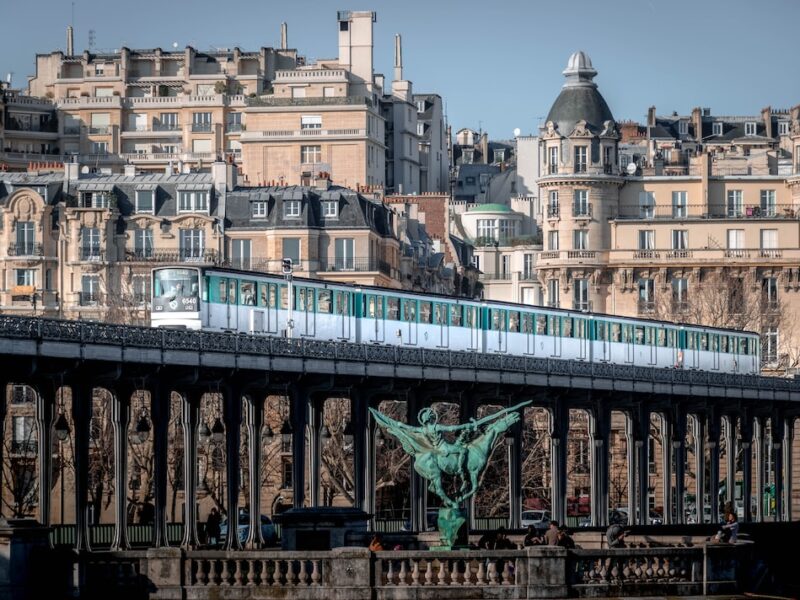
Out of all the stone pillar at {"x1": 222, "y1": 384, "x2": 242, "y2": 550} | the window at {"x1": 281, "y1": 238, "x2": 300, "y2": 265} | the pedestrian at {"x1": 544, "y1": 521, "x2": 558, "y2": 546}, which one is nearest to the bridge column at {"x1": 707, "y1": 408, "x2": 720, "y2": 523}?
the window at {"x1": 281, "y1": 238, "x2": 300, "y2": 265}

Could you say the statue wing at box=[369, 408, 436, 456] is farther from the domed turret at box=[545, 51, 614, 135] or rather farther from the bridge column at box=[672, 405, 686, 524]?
the domed turret at box=[545, 51, 614, 135]

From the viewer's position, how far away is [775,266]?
513ft

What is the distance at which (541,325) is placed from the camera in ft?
366

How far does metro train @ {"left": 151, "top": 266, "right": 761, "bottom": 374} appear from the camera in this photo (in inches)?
3489

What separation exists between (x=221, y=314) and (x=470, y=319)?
19521 mm

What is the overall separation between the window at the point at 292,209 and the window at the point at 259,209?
108 centimetres

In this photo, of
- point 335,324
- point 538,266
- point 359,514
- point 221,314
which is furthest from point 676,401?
point 359,514

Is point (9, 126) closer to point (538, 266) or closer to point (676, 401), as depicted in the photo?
point (538, 266)

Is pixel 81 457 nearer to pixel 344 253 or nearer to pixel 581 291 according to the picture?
pixel 344 253

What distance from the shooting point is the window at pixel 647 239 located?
157000 mm

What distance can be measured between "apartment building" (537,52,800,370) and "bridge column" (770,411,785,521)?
30.0 metres

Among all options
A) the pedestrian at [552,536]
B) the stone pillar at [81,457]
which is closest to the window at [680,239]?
the stone pillar at [81,457]

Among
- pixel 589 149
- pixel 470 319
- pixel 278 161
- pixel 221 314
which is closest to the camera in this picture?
pixel 221 314

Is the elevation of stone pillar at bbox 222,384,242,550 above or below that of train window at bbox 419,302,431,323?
below
